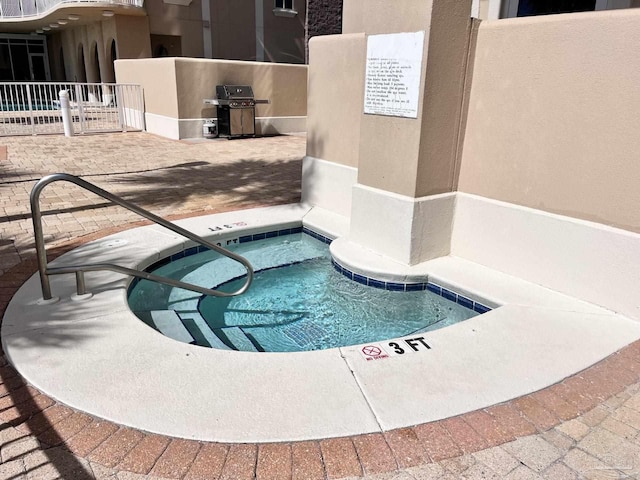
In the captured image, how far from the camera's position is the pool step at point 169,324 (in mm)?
4156

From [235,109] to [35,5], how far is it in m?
16.0

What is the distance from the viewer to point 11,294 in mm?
4207

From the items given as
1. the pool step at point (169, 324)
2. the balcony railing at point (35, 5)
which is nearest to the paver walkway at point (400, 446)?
the pool step at point (169, 324)

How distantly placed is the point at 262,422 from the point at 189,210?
4885 mm

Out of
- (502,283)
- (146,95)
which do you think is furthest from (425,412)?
(146,95)

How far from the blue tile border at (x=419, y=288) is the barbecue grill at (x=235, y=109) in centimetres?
1005

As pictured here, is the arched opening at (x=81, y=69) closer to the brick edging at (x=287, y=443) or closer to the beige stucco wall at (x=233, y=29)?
the beige stucco wall at (x=233, y=29)

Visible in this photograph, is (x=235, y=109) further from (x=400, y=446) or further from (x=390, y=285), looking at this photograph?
(x=400, y=446)

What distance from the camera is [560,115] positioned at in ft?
13.7

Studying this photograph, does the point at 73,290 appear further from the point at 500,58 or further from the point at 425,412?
the point at 500,58

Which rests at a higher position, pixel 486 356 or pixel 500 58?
pixel 500 58

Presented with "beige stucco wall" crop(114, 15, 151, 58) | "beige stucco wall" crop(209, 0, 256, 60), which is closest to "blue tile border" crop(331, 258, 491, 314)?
"beige stucco wall" crop(114, 15, 151, 58)

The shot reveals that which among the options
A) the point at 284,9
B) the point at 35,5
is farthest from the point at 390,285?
the point at 35,5

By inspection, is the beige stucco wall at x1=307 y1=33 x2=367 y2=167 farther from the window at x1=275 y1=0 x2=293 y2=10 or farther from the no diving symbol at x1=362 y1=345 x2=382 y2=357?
the window at x1=275 y1=0 x2=293 y2=10
